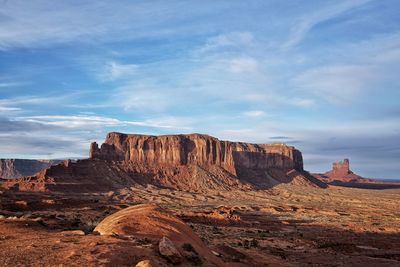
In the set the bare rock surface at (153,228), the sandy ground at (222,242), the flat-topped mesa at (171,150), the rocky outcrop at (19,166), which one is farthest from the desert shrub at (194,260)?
the rocky outcrop at (19,166)

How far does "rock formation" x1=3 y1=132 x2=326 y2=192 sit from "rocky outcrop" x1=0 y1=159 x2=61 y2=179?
63.8m

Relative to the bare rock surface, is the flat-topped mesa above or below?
above

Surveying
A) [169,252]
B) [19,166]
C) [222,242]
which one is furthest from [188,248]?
[19,166]

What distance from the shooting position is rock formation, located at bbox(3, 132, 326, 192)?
311 feet

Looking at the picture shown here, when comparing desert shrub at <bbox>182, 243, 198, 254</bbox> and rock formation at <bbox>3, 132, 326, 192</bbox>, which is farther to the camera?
rock formation at <bbox>3, 132, 326, 192</bbox>

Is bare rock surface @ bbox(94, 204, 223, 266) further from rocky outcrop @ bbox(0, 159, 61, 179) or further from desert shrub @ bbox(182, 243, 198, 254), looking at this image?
rocky outcrop @ bbox(0, 159, 61, 179)

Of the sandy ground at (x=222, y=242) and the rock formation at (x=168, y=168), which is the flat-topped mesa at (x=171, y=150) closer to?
the rock formation at (x=168, y=168)

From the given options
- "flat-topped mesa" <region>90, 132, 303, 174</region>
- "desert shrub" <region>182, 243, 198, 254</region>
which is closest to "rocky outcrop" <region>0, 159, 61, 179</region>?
"flat-topped mesa" <region>90, 132, 303, 174</region>

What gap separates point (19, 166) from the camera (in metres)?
167

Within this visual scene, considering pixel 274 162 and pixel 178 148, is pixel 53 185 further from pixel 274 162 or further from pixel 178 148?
pixel 274 162

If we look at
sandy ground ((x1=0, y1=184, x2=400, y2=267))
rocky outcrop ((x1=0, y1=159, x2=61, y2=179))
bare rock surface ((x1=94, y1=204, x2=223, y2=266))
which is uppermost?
rocky outcrop ((x1=0, y1=159, x2=61, y2=179))

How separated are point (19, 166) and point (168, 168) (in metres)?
81.3

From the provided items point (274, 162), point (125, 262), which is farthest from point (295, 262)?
point (274, 162)

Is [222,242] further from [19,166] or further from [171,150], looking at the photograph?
[19,166]
